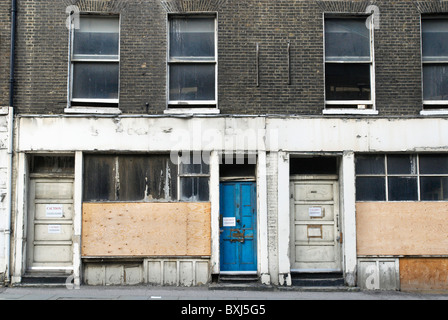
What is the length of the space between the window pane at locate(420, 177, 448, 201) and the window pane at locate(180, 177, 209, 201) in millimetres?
4962

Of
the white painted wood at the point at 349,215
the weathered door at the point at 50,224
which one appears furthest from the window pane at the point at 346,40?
the weathered door at the point at 50,224

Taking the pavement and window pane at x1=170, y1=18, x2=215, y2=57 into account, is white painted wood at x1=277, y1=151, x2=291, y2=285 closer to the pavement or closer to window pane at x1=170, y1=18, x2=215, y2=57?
the pavement

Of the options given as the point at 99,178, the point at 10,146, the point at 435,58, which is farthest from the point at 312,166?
the point at 10,146

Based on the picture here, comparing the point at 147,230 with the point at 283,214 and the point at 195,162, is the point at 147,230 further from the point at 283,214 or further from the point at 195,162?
the point at 283,214

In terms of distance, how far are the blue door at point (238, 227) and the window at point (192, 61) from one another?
6.82 ft

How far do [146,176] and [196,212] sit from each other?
145 cm

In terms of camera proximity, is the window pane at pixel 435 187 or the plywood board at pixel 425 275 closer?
the plywood board at pixel 425 275

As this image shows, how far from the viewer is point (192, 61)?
430 inches

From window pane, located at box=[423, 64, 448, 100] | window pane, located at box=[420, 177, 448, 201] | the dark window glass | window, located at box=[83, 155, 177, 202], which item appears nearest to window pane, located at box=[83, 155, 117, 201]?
window, located at box=[83, 155, 177, 202]

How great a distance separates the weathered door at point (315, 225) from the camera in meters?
10.8

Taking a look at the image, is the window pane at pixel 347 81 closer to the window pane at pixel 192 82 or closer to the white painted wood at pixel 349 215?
the white painted wood at pixel 349 215

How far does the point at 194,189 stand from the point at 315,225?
2965mm

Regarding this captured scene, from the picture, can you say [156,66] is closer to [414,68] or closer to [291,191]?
[291,191]

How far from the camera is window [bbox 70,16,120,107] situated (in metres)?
10.9
